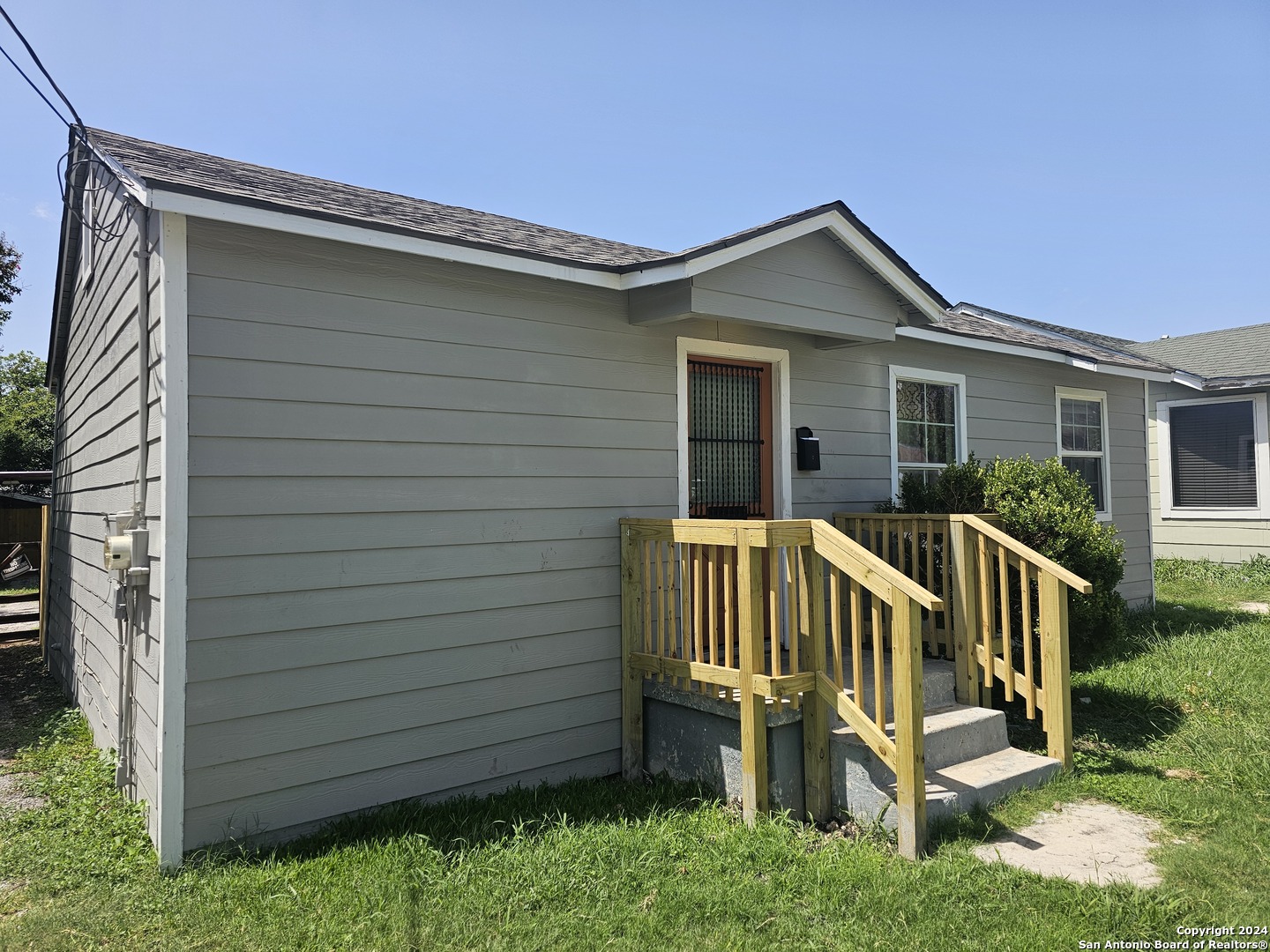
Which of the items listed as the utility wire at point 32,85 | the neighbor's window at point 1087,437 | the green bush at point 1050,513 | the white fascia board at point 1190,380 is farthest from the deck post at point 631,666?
the white fascia board at point 1190,380

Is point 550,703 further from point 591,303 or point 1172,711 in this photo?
point 1172,711

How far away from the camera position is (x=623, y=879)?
333 cm

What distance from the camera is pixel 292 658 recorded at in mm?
3828

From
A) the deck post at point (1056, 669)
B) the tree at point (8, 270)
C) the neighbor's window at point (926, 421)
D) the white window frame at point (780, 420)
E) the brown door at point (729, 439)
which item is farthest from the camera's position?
the tree at point (8, 270)

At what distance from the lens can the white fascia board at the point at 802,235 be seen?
4676mm

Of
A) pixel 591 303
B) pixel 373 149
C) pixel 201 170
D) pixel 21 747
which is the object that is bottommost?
pixel 21 747

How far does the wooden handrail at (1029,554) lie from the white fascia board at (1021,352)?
2058 millimetres

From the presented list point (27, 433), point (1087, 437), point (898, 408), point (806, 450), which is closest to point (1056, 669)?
point (806, 450)

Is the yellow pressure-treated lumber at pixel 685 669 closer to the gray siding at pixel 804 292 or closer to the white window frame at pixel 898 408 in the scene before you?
the gray siding at pixel 804 292

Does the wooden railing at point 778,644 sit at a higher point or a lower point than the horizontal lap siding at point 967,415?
lower

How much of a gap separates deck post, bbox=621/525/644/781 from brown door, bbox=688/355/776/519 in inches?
31.0

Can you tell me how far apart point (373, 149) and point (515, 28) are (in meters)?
2.26

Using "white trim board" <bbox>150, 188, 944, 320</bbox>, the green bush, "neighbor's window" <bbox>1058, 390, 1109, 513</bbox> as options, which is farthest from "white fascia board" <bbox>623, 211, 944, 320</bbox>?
"neighbor's window" <bbox>1058, 390, 1109, 513</bbox>

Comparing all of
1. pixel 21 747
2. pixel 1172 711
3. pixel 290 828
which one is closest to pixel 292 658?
pixel 290 828
